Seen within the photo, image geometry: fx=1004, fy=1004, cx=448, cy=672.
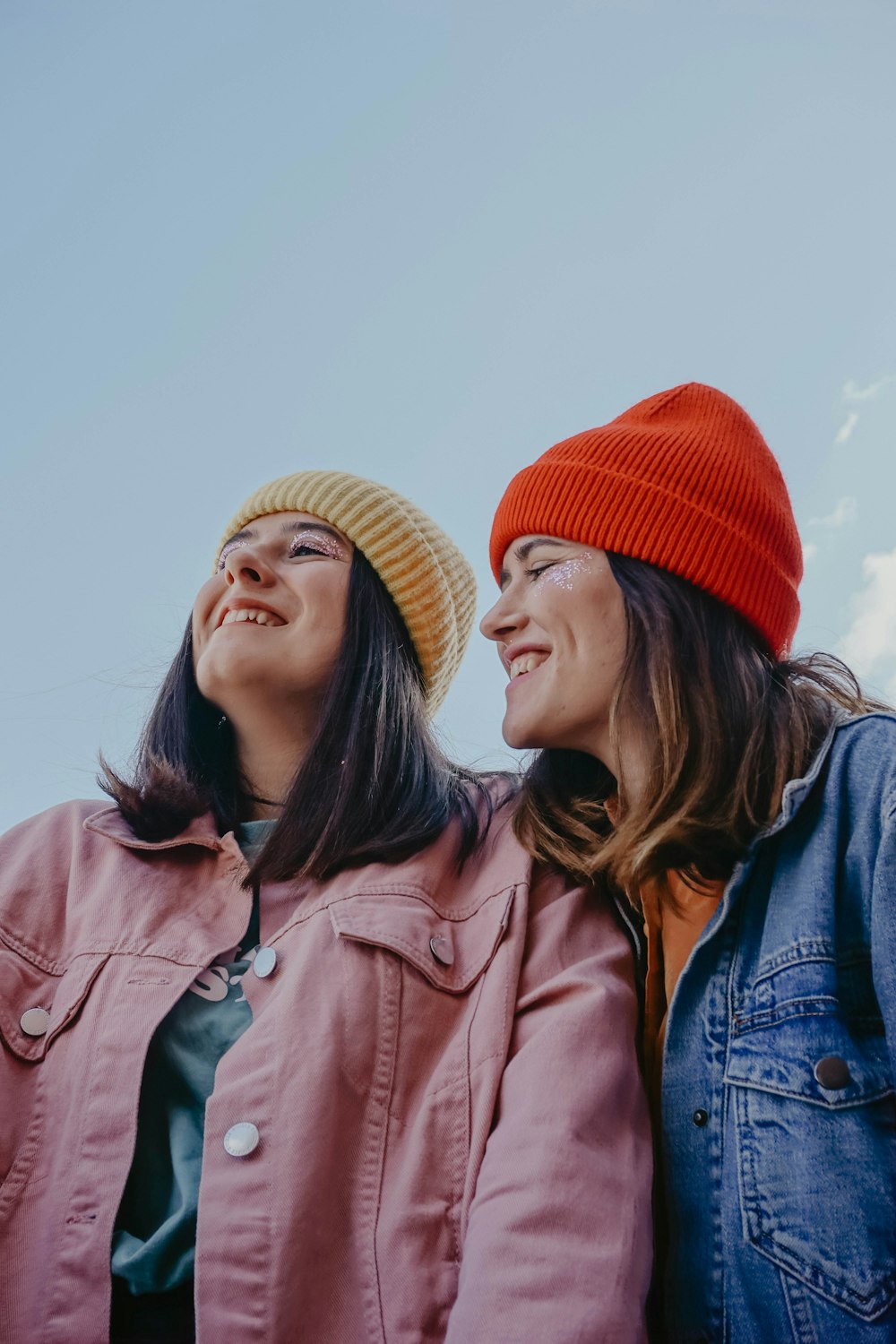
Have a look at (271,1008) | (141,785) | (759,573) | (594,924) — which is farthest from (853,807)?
(141,785)

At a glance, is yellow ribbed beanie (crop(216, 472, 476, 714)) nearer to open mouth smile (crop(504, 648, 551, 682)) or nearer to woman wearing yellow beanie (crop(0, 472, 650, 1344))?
woman wearing yellow beanie (crop(0, 472, 650, 1344))

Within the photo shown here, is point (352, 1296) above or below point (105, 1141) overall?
below

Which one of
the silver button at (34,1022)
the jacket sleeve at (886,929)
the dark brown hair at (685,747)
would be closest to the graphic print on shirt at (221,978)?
the silver button at (34,1022)

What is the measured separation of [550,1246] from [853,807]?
3.11ft

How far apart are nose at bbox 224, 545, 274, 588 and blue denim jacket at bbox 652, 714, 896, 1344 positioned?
152 cm

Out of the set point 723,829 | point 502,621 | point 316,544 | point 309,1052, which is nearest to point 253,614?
point 316,544

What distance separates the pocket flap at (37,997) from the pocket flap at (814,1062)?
4.26ft

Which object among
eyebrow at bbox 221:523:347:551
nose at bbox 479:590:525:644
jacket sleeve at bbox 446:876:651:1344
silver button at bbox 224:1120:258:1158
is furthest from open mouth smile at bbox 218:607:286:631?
silver button at bbox 224:1120:258:1158

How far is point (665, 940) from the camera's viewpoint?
7.28 ft

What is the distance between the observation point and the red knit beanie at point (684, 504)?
2521mm

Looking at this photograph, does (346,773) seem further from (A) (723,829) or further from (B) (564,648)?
(A) (723,829)

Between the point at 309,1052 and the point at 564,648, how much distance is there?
1.11m

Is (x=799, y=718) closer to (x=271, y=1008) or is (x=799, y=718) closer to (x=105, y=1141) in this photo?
(x=271, y=1008)

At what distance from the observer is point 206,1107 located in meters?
1.83
